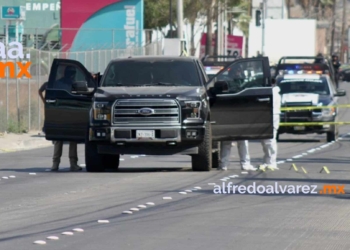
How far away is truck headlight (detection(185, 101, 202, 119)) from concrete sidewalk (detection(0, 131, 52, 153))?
9.35 m

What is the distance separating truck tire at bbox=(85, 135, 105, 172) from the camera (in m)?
17.1

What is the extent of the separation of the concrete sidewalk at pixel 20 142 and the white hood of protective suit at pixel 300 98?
7062mm

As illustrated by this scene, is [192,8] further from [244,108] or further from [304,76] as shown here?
[244,108]

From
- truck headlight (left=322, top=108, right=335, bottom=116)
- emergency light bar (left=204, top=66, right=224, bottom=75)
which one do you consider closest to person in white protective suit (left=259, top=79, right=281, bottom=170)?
truck headlight (left=322, top=108, right=335, bottom=116)

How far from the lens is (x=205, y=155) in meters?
17.0

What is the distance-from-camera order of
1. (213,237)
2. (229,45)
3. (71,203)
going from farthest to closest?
1. (229,45)
2. (71,203)
3. (213,237)

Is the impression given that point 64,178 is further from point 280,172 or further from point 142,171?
point 280,172

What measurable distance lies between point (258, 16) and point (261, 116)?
3935cm

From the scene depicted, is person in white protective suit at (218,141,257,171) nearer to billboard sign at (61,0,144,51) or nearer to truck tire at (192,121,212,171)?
truck tire at (192,121,212,171)

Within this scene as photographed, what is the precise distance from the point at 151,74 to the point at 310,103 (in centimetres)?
1154

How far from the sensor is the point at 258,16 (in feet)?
184

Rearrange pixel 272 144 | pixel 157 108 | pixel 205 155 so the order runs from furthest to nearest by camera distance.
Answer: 1. pixel 272 144
2. pixel 205 155
3. pixel 157 108

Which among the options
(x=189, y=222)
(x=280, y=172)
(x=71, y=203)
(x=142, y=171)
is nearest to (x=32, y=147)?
(x=142, y=171)

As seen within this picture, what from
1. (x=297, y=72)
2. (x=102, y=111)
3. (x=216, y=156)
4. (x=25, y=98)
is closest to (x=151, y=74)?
(x=102, y=111)
